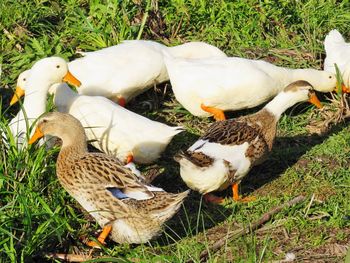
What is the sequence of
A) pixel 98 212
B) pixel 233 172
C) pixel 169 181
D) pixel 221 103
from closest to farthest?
pixel 98 212
pixel 233 172
pixel 169 181
pixel 221 103

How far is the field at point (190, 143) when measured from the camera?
5.95 metres

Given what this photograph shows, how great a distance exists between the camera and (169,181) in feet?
23.6

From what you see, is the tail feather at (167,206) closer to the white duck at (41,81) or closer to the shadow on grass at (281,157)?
the shadow on grass at (281,157)

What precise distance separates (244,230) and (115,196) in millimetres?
852

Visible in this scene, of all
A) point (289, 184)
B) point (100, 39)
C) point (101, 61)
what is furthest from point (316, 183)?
point (100, 39)

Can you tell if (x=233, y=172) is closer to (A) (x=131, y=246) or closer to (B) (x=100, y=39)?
(A) (x=131, y=246)

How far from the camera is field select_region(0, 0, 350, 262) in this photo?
5.95 m

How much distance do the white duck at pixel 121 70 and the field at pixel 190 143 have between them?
0.25 metres

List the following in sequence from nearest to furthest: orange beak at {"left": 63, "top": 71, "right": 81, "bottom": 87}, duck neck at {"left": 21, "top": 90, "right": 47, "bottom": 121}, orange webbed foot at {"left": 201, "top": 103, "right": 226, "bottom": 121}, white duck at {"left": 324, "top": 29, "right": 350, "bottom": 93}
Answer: duck neck at {"left": 21, "top": 90, "right": 47, "bottom": 121} → orange beak at {"left": 63, "top": 71, "right": 81, "bottom": 87} → orange webbed foot at {"left": 201, "top": 103, "right": 226, "bottom": 121} → white duck at {"left": 324, "top": 29, "right": 350, "bottom": 93}

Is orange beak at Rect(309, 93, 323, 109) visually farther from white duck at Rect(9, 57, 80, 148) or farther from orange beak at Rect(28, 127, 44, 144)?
orange beak at Rect(28, 127, 44, 144)

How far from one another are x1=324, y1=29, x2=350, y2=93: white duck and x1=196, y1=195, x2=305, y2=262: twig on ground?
6.90 ft

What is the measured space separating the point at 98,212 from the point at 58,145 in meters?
1.11

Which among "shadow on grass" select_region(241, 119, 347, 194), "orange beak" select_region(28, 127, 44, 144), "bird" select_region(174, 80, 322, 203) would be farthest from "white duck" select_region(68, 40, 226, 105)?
"orange beak" select_region(28, 127, 44, 144)

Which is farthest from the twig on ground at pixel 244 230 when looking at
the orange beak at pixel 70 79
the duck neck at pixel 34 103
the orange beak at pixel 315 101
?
the orange beak at pixel 70 79
